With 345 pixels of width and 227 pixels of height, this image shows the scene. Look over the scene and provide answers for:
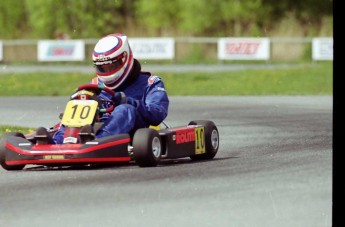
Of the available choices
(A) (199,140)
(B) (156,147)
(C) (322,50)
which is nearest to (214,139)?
(A) (199,140)

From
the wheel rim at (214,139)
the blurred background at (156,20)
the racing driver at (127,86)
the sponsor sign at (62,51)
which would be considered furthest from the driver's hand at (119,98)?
the blurred background at (156,20)

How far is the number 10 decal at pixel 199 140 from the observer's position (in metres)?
10.3

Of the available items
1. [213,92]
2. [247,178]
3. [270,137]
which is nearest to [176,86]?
[213,92]

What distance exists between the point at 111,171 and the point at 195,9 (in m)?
34.9

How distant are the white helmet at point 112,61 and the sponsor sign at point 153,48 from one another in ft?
85.4

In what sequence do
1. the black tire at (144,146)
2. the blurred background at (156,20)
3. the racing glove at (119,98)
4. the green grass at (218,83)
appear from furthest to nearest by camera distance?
the blurred background at (156,20)
the green grass at (218,83)
the racing glove at (119,98)
the black tire at (144,146)

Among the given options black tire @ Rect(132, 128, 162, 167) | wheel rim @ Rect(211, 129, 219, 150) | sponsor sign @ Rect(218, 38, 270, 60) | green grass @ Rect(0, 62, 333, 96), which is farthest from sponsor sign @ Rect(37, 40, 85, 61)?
black tire @ Rect(132, 128, 162, 167)

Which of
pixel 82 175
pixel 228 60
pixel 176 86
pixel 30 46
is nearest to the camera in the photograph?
pixel 82 175

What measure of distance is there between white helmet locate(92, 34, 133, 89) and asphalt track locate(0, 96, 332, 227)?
33.5 inches

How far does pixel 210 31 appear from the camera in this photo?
4469 cm

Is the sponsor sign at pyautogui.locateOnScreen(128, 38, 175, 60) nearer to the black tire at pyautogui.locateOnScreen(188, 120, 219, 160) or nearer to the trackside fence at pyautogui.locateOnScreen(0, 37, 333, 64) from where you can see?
the trackside fence at pyautogui.locateOnScreen(0, 37, 333, 64)

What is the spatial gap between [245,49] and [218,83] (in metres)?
9.44

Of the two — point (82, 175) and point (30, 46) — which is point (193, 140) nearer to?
point (82, 175)

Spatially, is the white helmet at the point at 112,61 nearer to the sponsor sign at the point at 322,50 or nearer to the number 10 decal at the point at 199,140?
the number 10 decal at the point at 199,140
